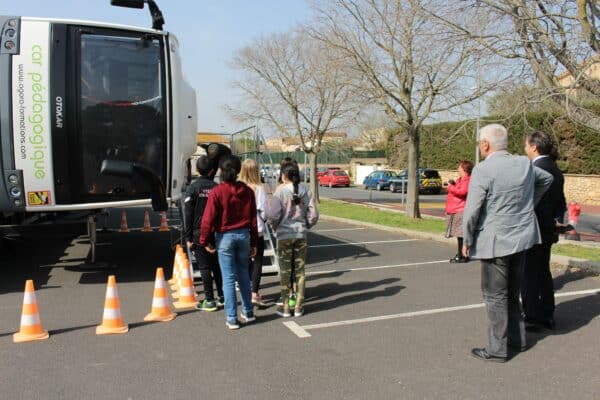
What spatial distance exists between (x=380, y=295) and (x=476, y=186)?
274cm

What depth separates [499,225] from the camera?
14.2ft

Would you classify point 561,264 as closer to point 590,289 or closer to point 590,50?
point 590,289

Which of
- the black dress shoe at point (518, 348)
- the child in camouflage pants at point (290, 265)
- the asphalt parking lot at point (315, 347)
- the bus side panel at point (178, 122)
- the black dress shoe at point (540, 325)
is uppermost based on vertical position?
the bus side panel at point (178, 122)

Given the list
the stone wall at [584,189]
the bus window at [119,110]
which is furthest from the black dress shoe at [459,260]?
the stone wall at [584,189]

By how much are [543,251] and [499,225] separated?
4.19 ft

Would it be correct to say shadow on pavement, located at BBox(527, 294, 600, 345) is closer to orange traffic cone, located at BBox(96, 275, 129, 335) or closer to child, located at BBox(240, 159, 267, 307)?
child, located at BBox(240, 159, 267, 307)

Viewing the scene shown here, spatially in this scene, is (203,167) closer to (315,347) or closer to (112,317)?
(112,317)

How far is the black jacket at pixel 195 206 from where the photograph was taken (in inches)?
243

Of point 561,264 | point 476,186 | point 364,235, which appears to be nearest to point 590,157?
point 364,235

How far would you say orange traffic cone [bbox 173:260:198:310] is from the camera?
6.25 meters

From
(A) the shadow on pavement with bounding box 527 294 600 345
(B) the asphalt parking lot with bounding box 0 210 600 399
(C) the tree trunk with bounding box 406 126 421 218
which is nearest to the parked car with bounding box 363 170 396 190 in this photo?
(C) the tree trunk with bounding box 406 126 421 218

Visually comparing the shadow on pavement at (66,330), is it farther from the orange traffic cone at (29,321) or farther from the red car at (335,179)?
the red car at (335,179)

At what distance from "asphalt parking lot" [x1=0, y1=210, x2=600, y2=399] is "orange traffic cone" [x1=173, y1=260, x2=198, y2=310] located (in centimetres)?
35

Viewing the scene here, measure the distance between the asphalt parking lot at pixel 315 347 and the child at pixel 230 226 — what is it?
48cm
